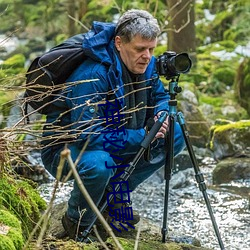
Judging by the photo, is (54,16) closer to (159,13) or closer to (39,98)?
(159,13)

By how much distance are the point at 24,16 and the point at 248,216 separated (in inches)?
466

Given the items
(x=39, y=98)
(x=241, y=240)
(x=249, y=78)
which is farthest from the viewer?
(x=249, y=78)

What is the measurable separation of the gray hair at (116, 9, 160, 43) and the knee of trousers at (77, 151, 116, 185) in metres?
0.65

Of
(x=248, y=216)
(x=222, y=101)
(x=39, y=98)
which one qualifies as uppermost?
(x=39, y=98)

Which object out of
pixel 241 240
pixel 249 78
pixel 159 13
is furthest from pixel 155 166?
pixel 159 13

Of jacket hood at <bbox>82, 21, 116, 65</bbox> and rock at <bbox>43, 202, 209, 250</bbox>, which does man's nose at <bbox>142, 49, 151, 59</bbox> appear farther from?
rock at <bbox>43, 202, 209, 250</bbox>

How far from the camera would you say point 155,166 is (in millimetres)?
3676

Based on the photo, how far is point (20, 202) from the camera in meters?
3.05

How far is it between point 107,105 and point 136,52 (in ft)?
1.10

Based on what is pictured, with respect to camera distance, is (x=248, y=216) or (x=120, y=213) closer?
(x=120, y=213)

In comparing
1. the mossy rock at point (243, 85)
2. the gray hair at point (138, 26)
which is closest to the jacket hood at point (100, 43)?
the gray hair at point (138, 26)

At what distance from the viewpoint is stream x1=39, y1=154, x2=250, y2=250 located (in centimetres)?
455

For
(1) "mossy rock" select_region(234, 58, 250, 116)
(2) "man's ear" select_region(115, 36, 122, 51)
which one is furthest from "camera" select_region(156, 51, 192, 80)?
(1) "mossy rock" select_region(234, 58, 250, 116)

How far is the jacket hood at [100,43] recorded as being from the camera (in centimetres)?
330
